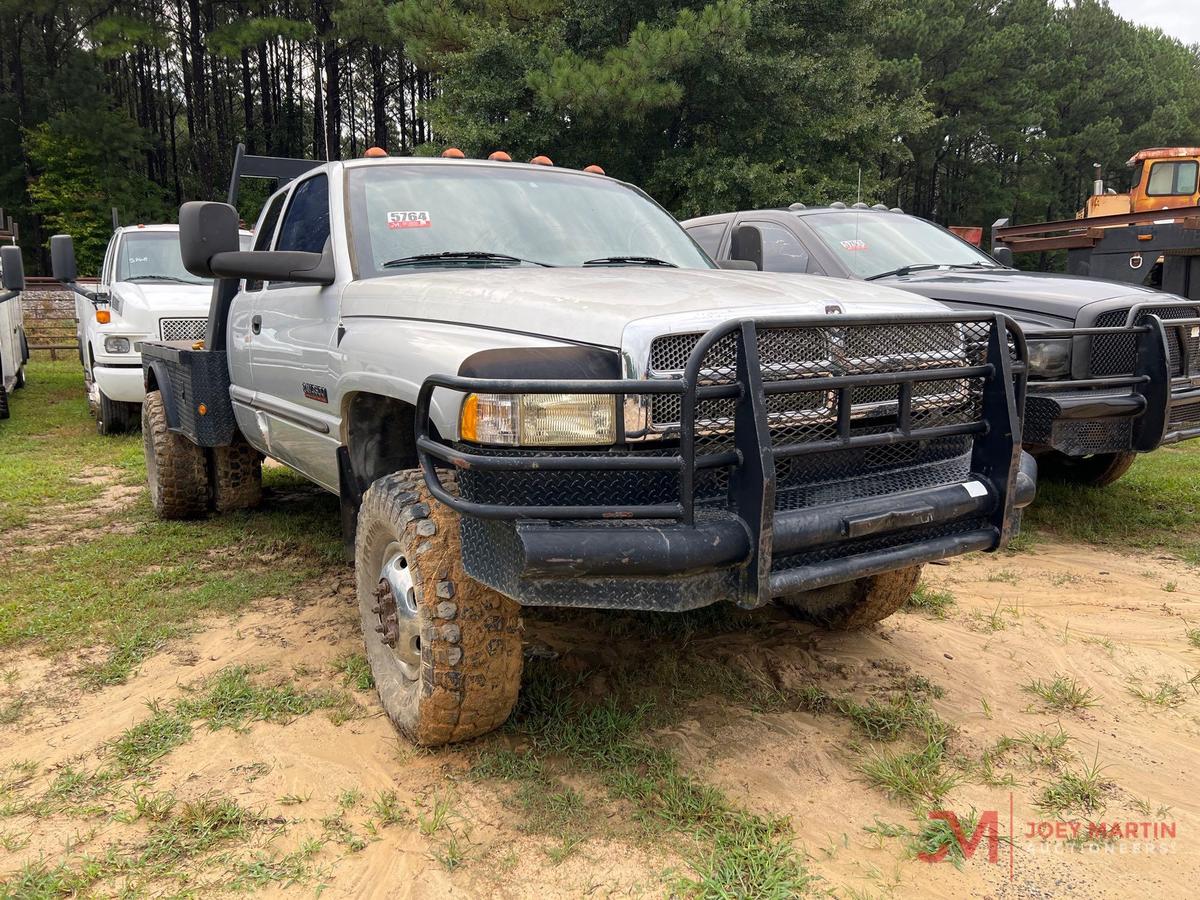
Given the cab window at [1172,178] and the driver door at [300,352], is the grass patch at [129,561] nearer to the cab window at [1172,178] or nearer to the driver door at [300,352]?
the driver door at [300,352]

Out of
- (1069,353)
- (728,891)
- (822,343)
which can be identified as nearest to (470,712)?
(728,891)

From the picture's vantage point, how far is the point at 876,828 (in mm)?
2518

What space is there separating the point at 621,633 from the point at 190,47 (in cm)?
3133

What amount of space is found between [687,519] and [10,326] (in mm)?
10876

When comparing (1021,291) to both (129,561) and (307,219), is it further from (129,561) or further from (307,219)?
(129,561)

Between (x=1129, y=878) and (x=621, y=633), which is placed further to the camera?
(x=621, y=633)

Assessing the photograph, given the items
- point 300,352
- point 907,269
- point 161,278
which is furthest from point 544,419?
point 161,278

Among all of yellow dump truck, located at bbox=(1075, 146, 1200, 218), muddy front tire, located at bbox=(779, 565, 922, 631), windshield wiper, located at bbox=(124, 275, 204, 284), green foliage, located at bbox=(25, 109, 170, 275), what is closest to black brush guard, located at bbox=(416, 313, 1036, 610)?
muddy front tire, located at bbox=(779, 565, 922, 631)

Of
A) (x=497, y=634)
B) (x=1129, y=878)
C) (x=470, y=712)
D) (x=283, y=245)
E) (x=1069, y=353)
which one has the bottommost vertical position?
(x=1129, y=878)

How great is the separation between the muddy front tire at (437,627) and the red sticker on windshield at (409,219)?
1162mm

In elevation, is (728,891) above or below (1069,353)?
below

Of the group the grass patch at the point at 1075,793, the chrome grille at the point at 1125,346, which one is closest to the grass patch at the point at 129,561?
the grass patch at the point at 1075,793

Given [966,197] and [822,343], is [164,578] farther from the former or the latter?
[966,197]

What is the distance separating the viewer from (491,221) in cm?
368
